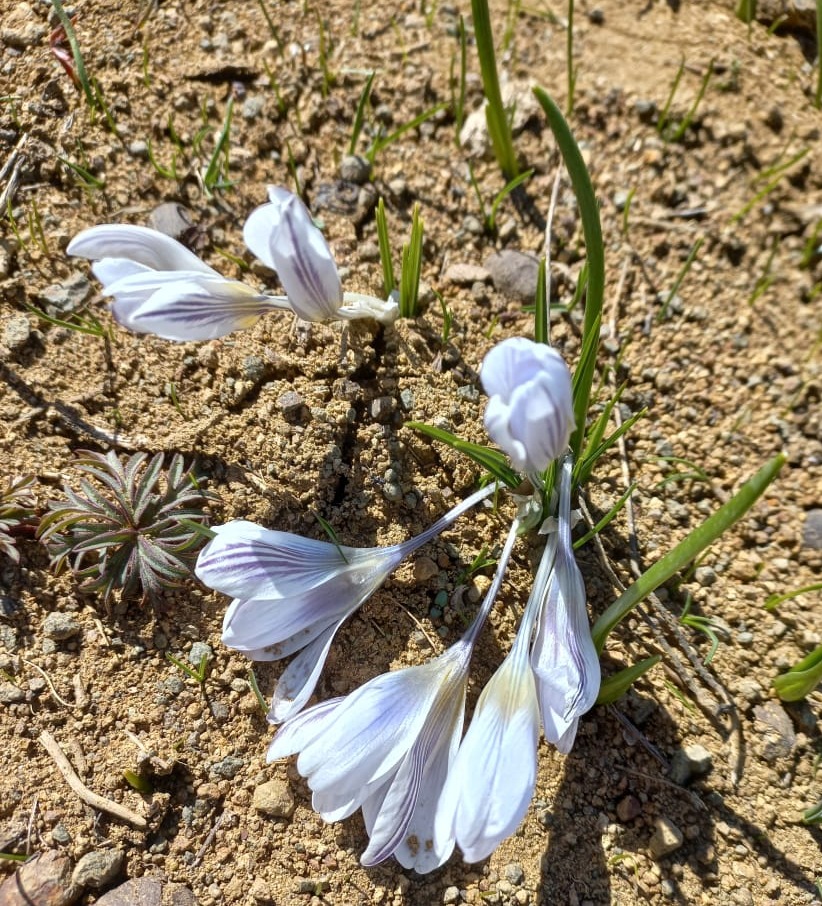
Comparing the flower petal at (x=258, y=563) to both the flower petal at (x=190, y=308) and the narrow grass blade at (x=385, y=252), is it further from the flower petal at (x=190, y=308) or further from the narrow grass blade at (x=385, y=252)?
the narrow grass blade at (x=385, y=252)


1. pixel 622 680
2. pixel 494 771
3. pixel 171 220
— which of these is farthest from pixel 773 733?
pixel 171 220

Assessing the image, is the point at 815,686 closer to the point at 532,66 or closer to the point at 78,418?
the point at 78,418

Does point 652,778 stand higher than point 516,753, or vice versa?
point 516,753

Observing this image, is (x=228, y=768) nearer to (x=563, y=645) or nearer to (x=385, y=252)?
(x=563, y=645)

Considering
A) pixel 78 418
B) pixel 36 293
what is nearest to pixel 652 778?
pixel 78 418

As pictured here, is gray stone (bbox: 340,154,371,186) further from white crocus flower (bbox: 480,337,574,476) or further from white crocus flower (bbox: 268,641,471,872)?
white crocus flower (bbox: 268,641,471,872)

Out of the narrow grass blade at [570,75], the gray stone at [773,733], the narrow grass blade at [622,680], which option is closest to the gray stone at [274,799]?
the narrow grass blade at [622,680]
